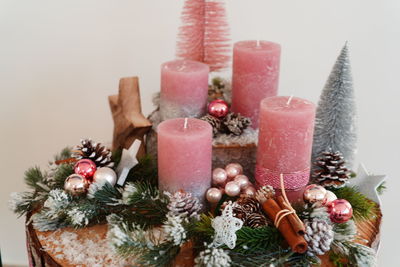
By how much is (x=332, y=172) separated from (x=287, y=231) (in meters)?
0.23

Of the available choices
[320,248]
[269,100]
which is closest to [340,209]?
[320,248]

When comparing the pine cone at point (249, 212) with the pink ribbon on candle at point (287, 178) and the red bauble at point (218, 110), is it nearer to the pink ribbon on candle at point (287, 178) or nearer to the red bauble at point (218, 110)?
the pink ribbon on candle at point (287, 178)

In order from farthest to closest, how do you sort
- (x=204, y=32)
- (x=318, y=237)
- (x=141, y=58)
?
(x=141, y=58), (x=204, y=32), (x=318, y=237)

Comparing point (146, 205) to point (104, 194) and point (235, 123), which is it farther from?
point (235, 123)

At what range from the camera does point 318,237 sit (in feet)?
2.25

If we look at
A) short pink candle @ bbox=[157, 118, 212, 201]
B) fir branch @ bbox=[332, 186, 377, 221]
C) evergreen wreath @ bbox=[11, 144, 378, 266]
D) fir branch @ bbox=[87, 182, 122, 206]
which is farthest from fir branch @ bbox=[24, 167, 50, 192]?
fir branch @ bbox=[332, 186, 377, 221]

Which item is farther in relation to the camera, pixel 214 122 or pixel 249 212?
pixel 214 122

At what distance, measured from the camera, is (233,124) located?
0.94 metres

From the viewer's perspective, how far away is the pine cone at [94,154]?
899 mm

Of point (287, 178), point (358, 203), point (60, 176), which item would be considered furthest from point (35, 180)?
point (358, 203)

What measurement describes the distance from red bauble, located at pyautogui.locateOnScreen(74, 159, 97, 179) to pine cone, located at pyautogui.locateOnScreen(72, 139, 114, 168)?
0.02 m

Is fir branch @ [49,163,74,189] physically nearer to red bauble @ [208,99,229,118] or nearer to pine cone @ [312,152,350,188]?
red bauble @ [208,99,229,118]

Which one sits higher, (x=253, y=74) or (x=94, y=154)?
(x=253, y=74)

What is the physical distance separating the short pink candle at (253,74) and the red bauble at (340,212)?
11.1 inches
